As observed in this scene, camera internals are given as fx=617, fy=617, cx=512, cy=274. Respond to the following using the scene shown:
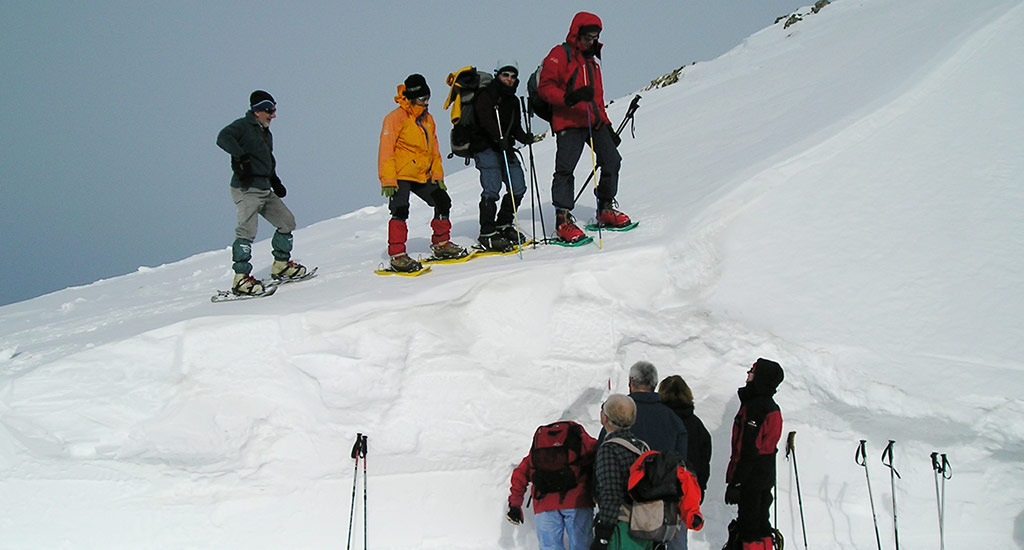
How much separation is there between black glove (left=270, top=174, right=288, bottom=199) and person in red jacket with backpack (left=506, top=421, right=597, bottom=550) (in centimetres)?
408

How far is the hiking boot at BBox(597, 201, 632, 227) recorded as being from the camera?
6.70m

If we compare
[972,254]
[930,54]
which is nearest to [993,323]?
[972,254]

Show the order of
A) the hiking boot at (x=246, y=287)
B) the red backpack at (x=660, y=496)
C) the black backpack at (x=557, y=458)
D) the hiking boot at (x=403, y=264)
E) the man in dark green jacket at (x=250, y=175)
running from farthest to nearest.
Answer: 1. the hiking boot at (x=403, y=264)
2. the hiking boot at (x=246, y=287)
3. the man in dark green jacket at (x=250, y=175)
4. the black backpack at (x=557, y=458)
5. the red backpack at (x=660, y=496)

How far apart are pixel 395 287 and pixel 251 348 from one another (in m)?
1.33

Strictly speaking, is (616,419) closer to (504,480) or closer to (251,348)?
(504,480)

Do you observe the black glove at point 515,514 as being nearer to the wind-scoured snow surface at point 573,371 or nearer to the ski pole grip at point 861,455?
the wind-scoured snow surface at point 573,371

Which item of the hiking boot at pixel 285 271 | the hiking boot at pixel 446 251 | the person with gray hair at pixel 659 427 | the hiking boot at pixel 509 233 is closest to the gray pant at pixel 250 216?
the hiking boot at pixel 285 271

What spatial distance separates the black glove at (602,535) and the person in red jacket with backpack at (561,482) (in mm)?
273

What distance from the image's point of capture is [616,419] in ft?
11.8

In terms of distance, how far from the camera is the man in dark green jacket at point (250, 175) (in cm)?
589

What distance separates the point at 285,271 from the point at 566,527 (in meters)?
4.35

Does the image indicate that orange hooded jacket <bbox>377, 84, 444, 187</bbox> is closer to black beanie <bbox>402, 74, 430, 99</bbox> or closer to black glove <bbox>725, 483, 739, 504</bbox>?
black beanie <bbox>402, 74, 430, 99</bbox>

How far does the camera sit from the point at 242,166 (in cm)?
591

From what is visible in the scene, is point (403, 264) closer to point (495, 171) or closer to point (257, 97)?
point (495, 171)
